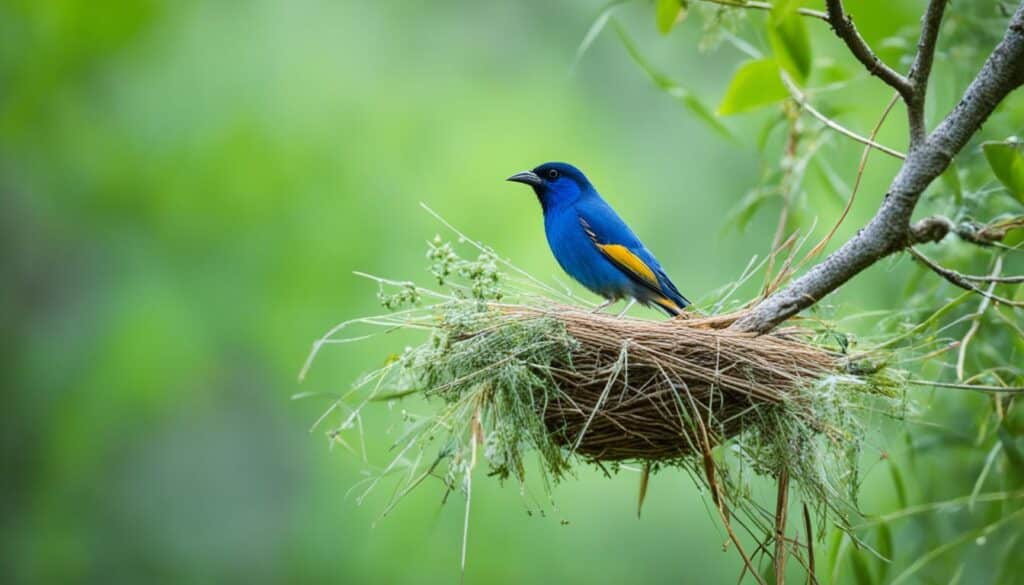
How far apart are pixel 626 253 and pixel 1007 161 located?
1434mm

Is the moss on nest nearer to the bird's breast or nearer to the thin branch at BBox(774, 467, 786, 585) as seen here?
the thin branch at BBox(774, 467, 786, 585)

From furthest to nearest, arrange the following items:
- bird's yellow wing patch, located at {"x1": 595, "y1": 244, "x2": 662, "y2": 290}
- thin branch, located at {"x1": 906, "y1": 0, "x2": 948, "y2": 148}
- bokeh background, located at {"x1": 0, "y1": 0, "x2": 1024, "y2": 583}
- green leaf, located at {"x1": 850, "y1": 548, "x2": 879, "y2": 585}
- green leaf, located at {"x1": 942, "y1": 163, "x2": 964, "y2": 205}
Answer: bokeh background, located at {"x1": 0, "y1": 0, "x2": 1024, "y2": 583}
bird's yellow wing patch, located at {"x1": 595, "y1": 244, "x2": 662, "y2": 290}
green leaf, located at {"x1": 850, "y1": 548, "x2": 879, "y2": 585}
green leaf, located at {"x1": 942, "y1": 163, "x2": 964, "y2": 205}
thin branch, located at {"x1": 906, "y1": 0, "x2": 948, "y2": 148}

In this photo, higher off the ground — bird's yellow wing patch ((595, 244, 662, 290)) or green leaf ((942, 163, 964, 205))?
bird's yellow wing patch ((595, 244, 662, 290))

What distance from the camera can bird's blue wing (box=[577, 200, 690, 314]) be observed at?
136 inches

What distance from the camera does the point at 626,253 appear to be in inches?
138

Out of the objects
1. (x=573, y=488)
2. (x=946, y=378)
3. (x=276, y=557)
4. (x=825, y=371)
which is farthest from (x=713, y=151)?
(x=825, y=371)

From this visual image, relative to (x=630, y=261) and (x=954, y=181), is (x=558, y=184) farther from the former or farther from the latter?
(x=954, y=181)

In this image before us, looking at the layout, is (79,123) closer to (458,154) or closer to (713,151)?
(458,154)

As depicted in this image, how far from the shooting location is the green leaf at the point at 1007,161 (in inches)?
86.6

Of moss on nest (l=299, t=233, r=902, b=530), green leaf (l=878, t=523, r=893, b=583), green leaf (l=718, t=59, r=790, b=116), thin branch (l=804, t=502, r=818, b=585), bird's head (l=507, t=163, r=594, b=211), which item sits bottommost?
thin branch (l=804, t=502, r=818, b=585)

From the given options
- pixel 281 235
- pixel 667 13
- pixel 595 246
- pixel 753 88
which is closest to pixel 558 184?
pixel 595 246

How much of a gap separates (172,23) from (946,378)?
5.58 metres

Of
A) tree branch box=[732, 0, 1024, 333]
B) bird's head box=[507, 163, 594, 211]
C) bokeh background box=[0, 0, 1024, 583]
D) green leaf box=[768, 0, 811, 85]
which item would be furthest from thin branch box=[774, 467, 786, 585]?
bokeh background box=[0, 0, 1024, 583]

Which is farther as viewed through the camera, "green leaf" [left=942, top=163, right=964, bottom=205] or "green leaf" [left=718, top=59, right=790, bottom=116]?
"green leaf" [left=718, top=59, right=790, bottom=116]
